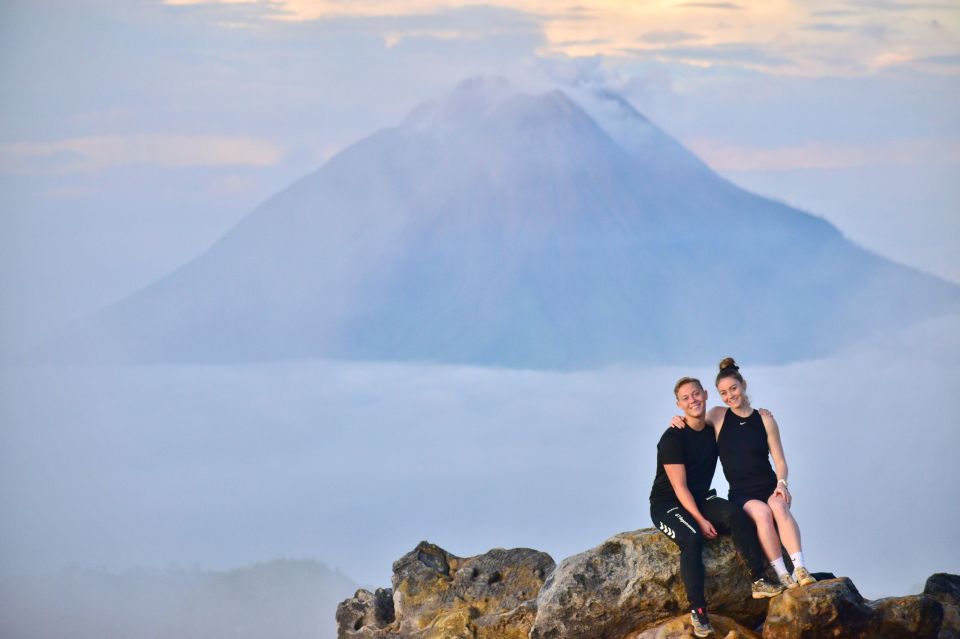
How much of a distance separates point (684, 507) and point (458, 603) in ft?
6.95

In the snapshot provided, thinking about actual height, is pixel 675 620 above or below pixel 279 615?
below

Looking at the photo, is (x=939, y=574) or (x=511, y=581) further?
(x=511, y=581)

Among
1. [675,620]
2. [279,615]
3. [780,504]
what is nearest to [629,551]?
[675,620]

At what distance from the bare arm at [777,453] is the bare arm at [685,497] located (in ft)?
1.37

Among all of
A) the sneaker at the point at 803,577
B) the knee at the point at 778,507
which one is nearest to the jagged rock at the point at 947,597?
the sneaker at the point at 803,577

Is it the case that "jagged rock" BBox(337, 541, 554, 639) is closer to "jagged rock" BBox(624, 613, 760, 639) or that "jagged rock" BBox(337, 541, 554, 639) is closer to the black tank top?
"jagged rock" BBox(624, 613, 760, 639)

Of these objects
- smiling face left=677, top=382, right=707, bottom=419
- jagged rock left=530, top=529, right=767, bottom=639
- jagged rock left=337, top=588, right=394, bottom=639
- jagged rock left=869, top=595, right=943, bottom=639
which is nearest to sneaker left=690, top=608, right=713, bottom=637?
jagged rock left=530, top=529, right=767, bottom=639

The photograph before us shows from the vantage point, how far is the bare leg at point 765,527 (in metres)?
7.00

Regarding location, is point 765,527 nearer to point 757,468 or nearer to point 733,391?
point 757,468

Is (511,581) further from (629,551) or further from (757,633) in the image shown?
(757,633)

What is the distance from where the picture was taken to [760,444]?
7.13 metres

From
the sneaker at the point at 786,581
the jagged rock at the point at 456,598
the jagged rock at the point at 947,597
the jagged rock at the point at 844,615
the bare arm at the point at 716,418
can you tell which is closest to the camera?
the jagged rock at the point at 844,615

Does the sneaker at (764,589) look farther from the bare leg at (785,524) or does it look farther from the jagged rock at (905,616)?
the jagged rock at (905,616)

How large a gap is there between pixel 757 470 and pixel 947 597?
165cm
